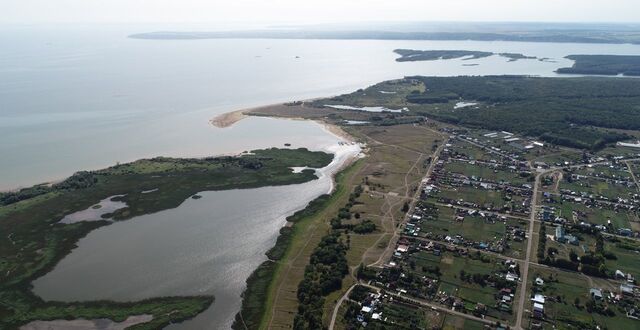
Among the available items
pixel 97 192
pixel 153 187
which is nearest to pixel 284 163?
pixel 153 187

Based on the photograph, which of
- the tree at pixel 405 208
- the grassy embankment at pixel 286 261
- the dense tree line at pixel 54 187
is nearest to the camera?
the grassy embankment at pixel 286 261

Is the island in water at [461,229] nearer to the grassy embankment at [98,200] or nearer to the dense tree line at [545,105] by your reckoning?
the dense tree line at [545,105]

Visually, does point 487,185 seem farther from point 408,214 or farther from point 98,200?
point 98,200

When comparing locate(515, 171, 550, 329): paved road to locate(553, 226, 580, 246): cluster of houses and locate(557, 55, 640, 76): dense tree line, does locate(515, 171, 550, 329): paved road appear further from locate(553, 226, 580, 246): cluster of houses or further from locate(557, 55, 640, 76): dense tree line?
locate(557, 55, 640, 76): dense tree line

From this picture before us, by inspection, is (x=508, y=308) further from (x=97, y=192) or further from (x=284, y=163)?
(x=97, y=192)

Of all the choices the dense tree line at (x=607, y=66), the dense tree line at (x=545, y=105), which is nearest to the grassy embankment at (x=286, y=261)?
the dense tree line at (x=545, y=105)

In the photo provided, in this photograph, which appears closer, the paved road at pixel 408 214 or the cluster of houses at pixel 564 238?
the paved road at pixel 408 214

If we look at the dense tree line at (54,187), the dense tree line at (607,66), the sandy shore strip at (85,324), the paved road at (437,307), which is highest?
the dense tree line at (607,66)
